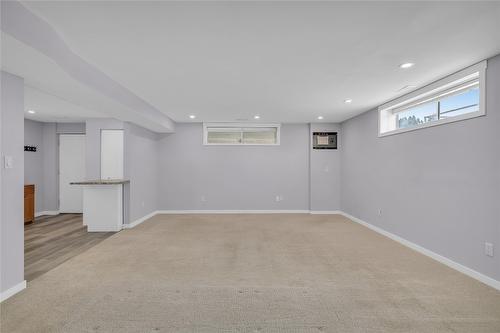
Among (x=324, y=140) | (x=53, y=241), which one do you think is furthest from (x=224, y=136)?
(x=53, y=241)

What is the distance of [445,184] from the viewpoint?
11.1 feet

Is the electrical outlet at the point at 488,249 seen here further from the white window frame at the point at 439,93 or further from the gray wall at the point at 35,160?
the gray wall at the point at 35,160

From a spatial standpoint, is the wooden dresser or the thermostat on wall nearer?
the wooden dresser

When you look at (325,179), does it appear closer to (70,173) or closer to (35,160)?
(70,173)

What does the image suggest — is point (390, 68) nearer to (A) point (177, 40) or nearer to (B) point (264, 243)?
(A) point (177, 40)

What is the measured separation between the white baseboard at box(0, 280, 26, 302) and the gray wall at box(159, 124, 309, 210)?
4339 millimetres

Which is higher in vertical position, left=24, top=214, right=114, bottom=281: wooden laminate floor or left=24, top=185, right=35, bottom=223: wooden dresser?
left=24, top=185, right=35, bottom=223: wooden dresser

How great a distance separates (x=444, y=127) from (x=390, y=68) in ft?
3.96

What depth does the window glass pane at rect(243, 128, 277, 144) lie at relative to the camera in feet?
23.2

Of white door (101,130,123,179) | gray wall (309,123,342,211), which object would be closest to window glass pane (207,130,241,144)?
gray wall (309,123,342,211)

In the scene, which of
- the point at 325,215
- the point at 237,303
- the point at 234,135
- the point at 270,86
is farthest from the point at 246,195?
the point at 237,303

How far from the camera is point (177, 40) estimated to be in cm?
232

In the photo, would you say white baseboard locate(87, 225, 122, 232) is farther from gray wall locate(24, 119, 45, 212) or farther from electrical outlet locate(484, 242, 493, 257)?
electrical outlet locate(484, 242, 493, 257)

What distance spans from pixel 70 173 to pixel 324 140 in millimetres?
7066
